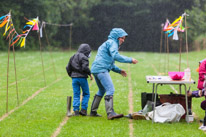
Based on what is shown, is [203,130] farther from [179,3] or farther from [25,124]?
[179,3]

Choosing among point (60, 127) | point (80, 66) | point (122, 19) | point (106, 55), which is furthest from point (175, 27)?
point (122, 19)

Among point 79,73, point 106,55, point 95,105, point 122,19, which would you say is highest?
point 122,19

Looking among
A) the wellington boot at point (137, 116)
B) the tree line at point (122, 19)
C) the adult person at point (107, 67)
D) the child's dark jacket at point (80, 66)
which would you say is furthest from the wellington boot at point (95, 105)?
the tree line at point (122, 19)

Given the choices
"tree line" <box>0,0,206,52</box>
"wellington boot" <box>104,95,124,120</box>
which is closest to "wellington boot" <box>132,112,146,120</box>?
"wellington boot" <box>104,95,124,120</box>

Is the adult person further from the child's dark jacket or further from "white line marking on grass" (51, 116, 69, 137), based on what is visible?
"white line marking on grass" (51, 116, 69, 137)

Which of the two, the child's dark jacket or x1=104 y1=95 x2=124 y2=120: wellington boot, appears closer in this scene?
x1=104 y1=95 x2=124 y2=120: wellington boot

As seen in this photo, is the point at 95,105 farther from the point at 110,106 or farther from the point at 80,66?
the point at 80,66

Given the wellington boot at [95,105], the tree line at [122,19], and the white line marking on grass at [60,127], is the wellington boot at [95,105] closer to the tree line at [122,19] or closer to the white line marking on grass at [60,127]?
the white line marking on grass at [60,127]

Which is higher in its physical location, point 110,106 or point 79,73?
point 79,73

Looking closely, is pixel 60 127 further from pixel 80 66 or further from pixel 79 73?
pixel 80 66

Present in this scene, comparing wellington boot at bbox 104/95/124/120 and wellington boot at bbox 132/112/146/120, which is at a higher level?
wellington boot at bbox 104/95/124/120

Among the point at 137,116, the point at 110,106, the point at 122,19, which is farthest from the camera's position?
the point at 122,19

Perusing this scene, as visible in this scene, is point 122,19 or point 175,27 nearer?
point 175,27

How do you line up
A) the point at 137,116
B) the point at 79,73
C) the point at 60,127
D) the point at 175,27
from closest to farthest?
the point at 60,127
the point at 137,116
the point at 79,73
the point at 175,27
